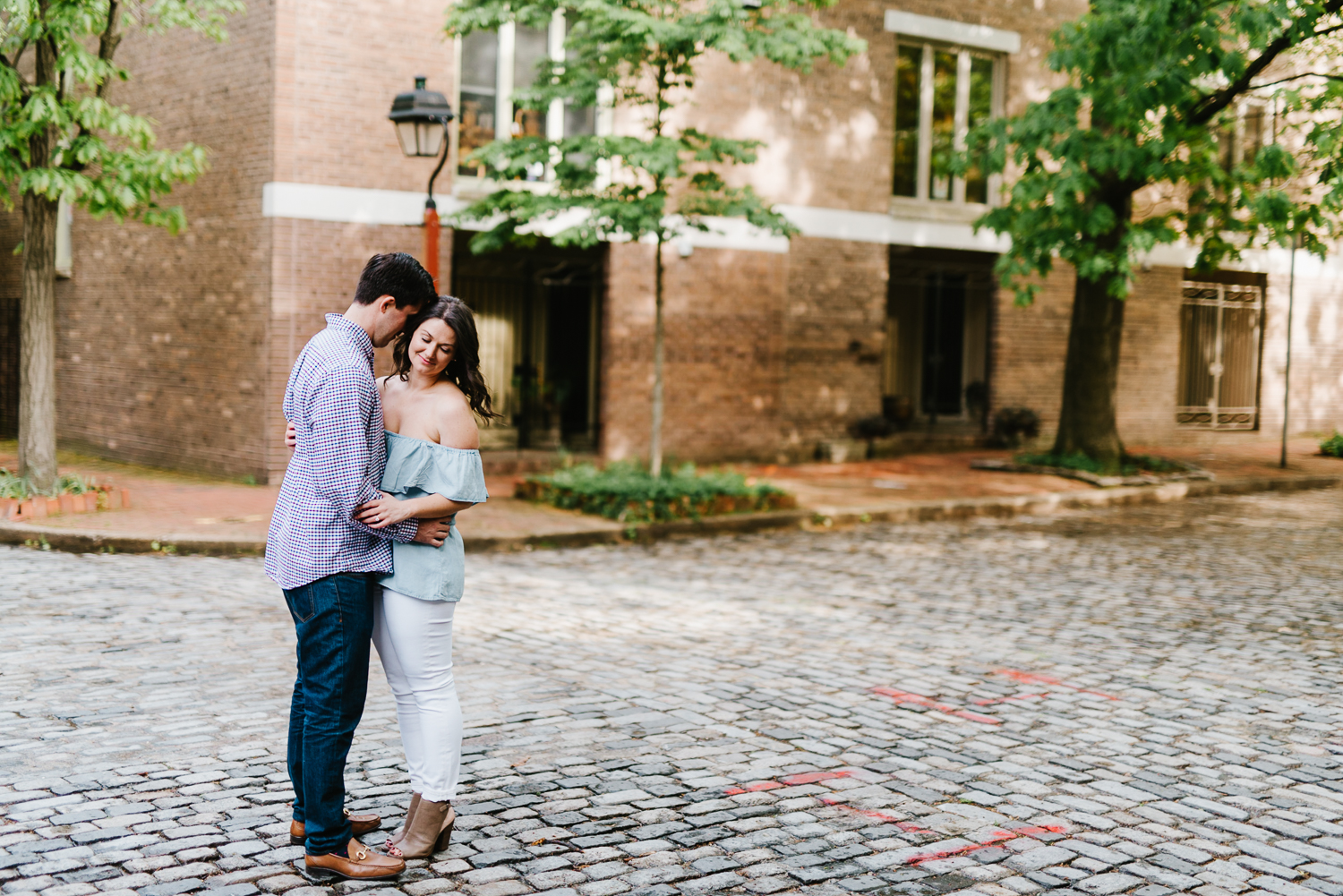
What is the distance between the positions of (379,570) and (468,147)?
12490 mm

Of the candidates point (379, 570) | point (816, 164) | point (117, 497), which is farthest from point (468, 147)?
point (379, 570)

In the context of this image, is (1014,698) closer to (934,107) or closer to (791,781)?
(791,781)

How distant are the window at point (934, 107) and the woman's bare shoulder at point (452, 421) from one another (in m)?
16.0

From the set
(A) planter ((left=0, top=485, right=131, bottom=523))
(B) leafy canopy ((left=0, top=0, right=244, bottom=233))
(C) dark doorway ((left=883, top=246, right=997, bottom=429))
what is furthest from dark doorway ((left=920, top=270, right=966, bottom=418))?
(A) planter ((left=0, top=485, right=131, bottom=523))

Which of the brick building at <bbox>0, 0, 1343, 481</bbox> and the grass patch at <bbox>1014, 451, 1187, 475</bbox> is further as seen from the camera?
the grass patch at <bbox>1014, 451, 1187, 475</bbox>

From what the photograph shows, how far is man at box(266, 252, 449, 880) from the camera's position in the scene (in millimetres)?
3787

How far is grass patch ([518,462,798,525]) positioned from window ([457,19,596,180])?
14.7ft

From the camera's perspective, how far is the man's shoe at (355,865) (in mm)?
3867

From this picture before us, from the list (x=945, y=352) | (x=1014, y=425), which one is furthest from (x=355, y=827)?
(x=945, y=352)

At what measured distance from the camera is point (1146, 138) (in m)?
14.9

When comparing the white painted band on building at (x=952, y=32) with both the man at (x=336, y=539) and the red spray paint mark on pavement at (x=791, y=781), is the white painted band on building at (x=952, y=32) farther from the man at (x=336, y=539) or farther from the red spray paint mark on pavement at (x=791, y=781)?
the man at (x=336, y=539)

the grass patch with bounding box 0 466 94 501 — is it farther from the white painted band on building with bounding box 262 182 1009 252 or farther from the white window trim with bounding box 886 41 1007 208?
the white window trim with bounding box 886 41 1007 208

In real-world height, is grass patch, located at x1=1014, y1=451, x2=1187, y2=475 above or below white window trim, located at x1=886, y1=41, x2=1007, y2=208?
below

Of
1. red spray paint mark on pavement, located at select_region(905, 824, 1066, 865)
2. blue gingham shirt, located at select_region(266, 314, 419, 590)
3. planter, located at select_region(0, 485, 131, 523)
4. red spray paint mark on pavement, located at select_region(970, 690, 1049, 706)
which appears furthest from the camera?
planter, located at select_region(0, 485, 131, 523)
